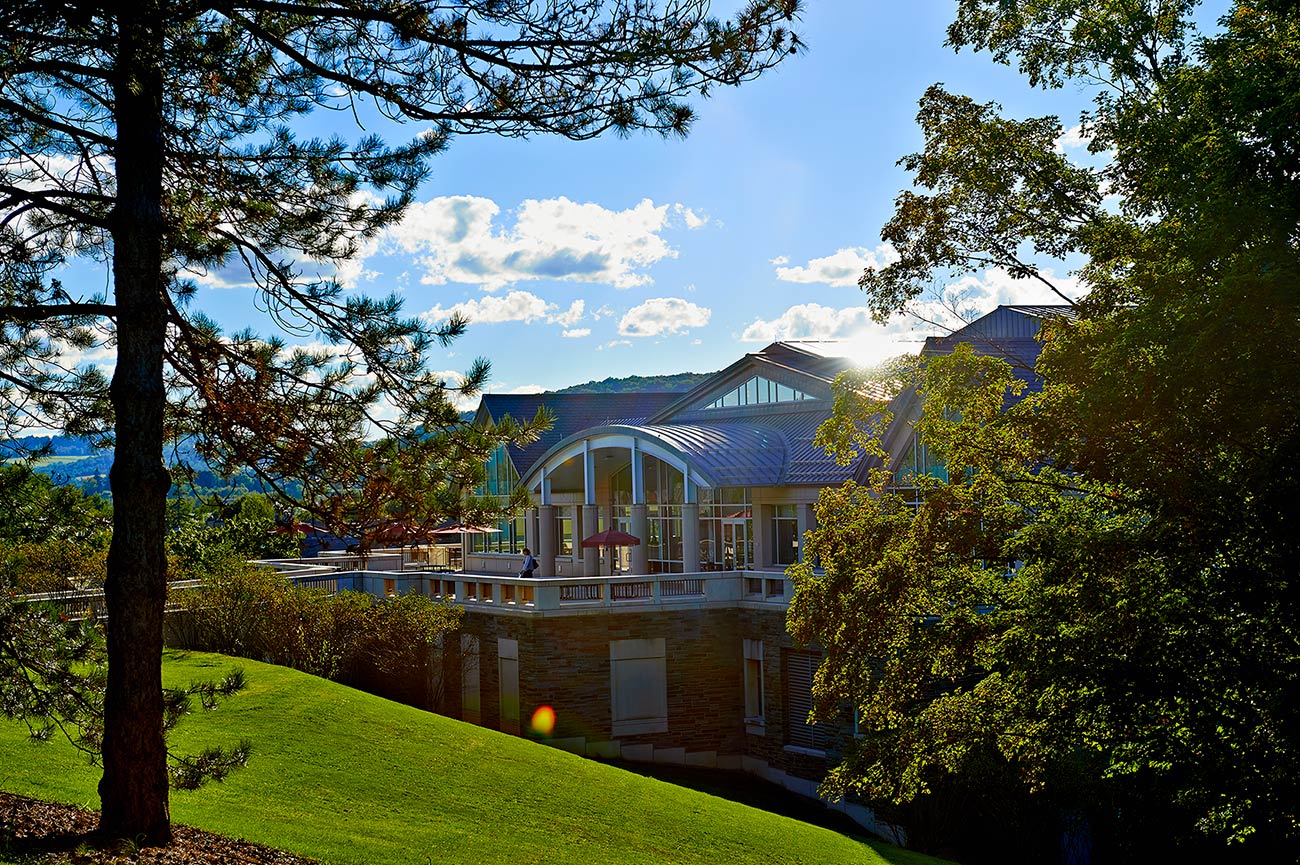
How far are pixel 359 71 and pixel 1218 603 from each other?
29.2 feet

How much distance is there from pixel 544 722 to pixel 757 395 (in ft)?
50.1

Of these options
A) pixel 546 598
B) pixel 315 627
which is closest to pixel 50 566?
pixel 315 627

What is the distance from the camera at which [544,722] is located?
2817 cm

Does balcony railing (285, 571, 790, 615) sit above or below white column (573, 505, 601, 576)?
below

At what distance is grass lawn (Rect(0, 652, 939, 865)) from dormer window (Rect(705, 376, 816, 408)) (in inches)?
761

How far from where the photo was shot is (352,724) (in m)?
19.3

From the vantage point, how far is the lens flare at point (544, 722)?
28.1 meters

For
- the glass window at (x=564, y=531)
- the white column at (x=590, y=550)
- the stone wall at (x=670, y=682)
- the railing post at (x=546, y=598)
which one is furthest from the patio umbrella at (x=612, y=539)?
the glass window at (x=564, y=531)

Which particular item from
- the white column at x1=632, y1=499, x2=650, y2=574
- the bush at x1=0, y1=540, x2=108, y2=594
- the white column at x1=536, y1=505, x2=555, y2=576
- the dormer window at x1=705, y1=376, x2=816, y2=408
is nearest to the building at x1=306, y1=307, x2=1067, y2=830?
the dormer window at x1=705, y1=376, x2=816, y2=408

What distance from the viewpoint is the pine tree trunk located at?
9133mm

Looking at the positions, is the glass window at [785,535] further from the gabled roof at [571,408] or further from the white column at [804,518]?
the gabled roof at [571,408]

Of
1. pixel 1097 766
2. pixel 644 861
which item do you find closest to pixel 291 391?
pixel 644 861

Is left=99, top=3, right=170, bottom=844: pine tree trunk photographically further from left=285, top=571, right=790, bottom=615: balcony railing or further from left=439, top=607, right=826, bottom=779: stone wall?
left=439, top=607, right=826, bottom=779: stone wall

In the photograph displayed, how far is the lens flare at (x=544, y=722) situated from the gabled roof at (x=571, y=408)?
23191mm
